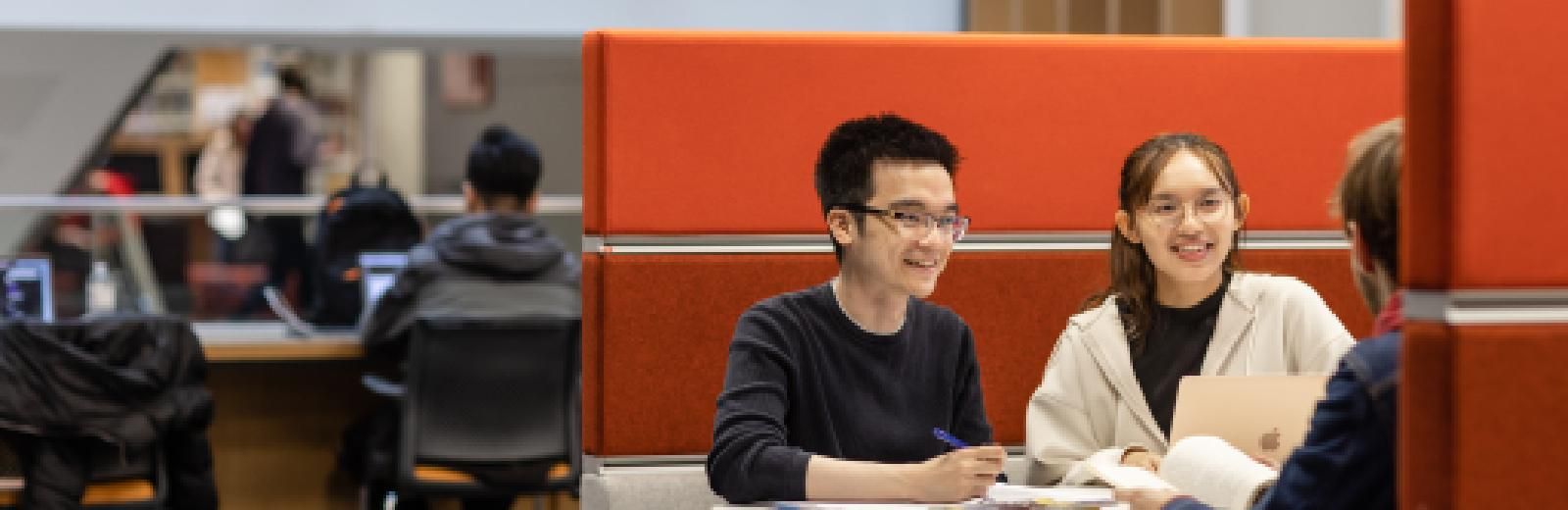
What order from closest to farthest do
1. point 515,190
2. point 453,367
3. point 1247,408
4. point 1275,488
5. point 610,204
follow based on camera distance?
point 1275,488 → point 1247,408 → point 610,204 → point 453,367 → point 515,190

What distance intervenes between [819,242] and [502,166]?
2148 millimetres

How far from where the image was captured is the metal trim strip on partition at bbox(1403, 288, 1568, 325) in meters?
1.35

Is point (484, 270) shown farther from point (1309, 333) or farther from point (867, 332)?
point (1309, 333)

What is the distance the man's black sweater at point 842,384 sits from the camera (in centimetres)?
212

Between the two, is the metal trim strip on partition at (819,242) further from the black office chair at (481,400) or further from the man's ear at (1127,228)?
the black office chair at (481,400)

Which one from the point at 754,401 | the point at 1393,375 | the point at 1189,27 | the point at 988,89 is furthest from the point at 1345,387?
the point at 1189,27

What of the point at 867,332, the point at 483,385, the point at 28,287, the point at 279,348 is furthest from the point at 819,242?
the point at 28,287

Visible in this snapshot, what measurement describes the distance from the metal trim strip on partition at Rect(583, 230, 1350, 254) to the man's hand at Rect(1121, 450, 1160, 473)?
57cm

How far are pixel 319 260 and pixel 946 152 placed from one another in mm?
3269

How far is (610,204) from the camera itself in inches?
103

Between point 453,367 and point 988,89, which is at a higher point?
point 988,89

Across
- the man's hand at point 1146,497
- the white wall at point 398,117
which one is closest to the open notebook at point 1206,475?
the man's hand at point 1146,497

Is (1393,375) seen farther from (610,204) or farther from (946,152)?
(610,204)

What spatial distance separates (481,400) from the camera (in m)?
4.39
